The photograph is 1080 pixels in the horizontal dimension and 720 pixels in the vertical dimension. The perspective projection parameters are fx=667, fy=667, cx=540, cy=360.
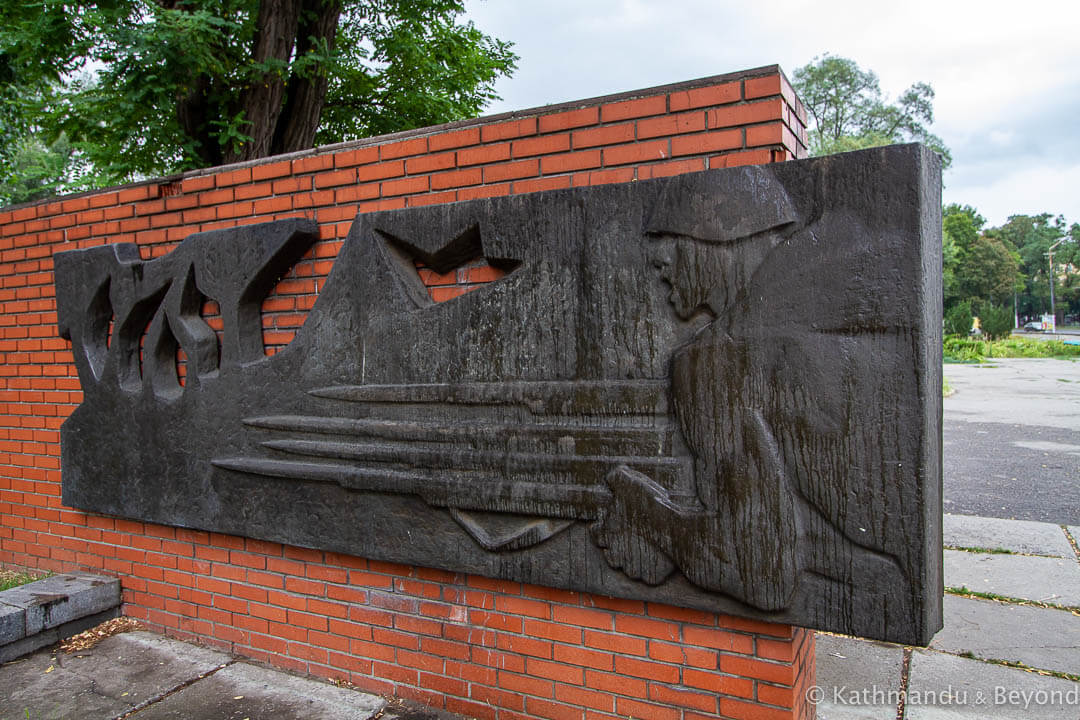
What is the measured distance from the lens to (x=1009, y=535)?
466 cm

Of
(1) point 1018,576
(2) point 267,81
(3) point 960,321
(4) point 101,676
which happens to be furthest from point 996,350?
(4) point 101,676

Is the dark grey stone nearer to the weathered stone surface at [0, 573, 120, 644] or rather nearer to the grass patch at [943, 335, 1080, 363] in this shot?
the weathered stone surface at [0, 573, 120, 644]

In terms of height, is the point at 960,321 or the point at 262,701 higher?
the point at 960,321

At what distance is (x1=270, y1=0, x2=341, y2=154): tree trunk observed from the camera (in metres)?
6.56

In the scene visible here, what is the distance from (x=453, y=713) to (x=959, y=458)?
6974 mm

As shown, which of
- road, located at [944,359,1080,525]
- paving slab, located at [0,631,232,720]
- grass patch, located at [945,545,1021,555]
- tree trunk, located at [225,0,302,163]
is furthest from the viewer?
tree trunk, located at [225,0,302,163]

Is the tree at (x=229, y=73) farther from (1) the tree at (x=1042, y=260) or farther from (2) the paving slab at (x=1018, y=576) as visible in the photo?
(1) the tree at (x=1042, y=260)

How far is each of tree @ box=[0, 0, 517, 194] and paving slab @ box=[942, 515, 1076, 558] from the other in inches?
251

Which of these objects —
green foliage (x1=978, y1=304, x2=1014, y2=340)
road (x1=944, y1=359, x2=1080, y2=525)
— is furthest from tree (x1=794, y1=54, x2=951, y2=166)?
road (x1=944, y1=359, x2=1080, y2=525)

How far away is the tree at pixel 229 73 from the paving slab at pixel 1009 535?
251 inches

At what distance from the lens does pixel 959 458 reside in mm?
7367

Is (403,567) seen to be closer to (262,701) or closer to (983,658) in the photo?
(262,701)

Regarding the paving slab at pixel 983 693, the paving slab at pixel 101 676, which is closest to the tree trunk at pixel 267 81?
the paving slab at pixel 101 676

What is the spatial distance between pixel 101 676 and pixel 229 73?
494cm
